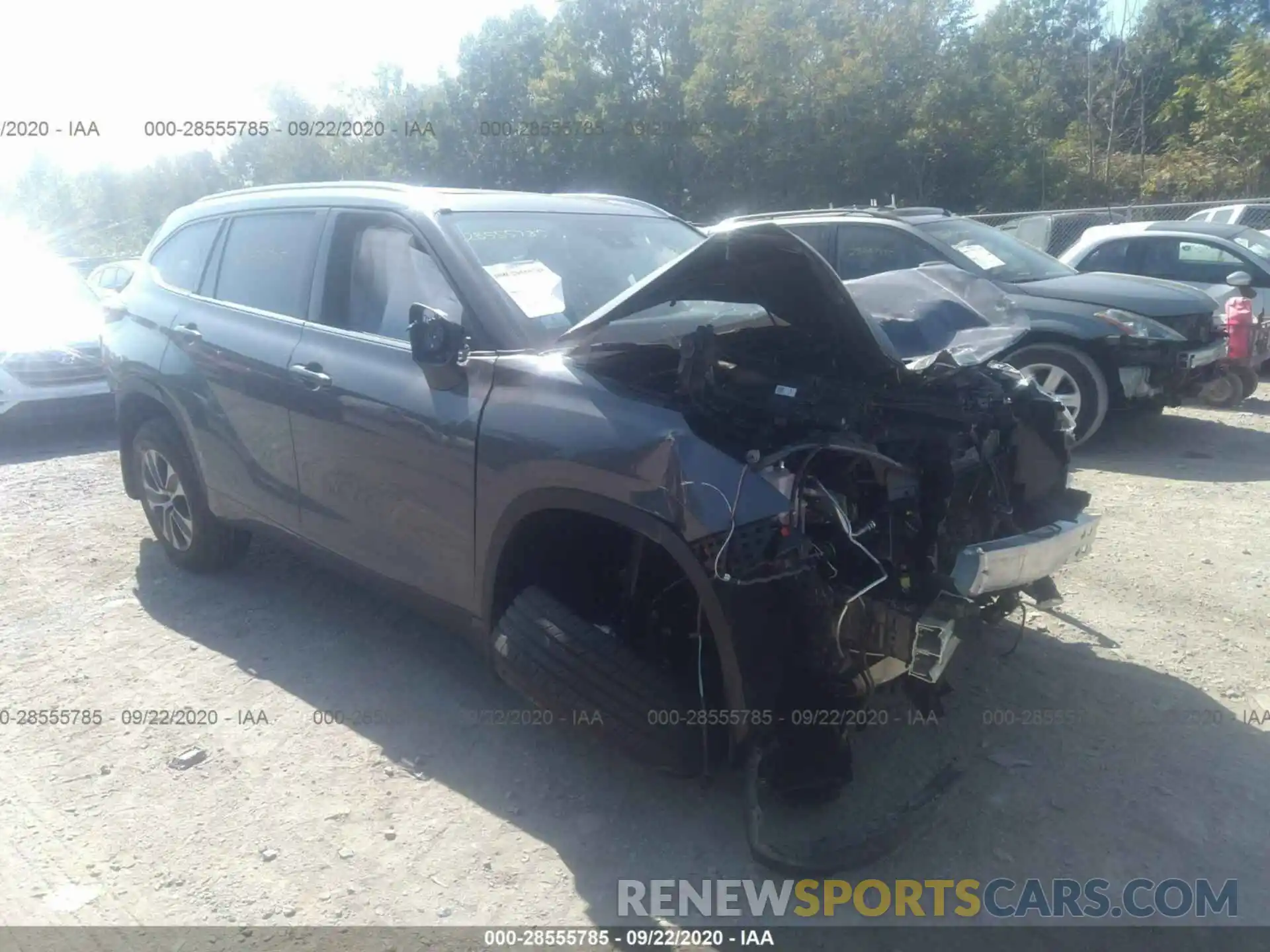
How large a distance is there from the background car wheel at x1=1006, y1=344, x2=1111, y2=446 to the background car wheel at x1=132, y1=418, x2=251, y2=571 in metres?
5.55

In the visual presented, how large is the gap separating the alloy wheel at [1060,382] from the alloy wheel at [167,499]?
5701mm

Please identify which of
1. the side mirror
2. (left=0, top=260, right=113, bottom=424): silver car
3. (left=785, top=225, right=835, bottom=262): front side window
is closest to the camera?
the side mirror

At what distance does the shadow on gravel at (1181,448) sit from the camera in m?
7.17

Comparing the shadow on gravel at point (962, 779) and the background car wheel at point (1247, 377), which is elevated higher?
the background car wheel at point (1247, 377)

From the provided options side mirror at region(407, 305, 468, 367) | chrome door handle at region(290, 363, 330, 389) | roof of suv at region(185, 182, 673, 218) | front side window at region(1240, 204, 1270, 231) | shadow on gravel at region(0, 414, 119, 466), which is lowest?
shadow on gravel at region(0, 414, 119, 466)

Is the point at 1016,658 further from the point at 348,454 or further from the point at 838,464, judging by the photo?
the point at 348,454

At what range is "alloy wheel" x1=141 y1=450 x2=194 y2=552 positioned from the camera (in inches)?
213

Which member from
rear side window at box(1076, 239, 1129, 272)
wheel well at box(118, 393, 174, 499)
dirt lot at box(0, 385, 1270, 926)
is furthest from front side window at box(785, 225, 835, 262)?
wheel well at box(118, 393, 174, 499)

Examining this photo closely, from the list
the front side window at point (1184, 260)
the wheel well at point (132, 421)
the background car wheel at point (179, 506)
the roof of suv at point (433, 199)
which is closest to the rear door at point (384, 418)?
the roof of suv at point (433, 199)

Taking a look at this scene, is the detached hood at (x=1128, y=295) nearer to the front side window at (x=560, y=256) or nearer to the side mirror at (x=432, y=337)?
the front side window at (x=560, y=256)

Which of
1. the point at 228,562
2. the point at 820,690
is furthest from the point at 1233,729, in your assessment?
the point at 228,562

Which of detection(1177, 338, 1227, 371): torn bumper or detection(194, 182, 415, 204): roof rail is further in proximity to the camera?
detection(1177, 338, 1227, 371): torn bumper

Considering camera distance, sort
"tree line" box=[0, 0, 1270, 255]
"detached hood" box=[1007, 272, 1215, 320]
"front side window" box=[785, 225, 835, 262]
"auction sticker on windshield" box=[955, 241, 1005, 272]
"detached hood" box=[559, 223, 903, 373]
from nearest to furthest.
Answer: "detached hood" box=[559, 223, 903, 373] → "detached hood" box=[1007, 272, 1215, 320] → "auction sticker on windshield" box=[955, 241, 1005, 272] → "front side window" box=[785, 225, 835, 262] → "tree line" box=[0, 0, 1270, 255]

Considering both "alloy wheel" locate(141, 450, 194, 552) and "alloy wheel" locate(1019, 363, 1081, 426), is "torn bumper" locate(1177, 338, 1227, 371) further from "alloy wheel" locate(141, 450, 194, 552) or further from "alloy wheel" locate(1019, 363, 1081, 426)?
"alloy wheel" locate(141, 450, 194, 552)
